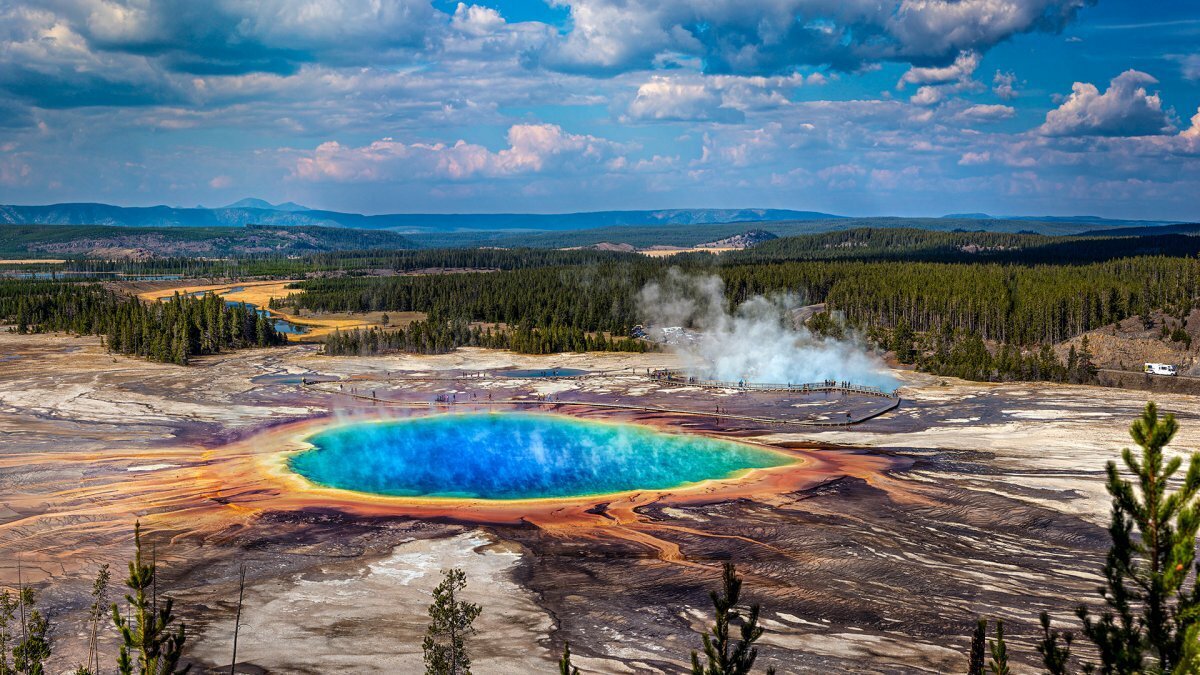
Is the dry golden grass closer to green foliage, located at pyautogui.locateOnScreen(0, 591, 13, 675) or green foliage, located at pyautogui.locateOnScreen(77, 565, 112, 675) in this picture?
green foliage, located at pyautogui.locateOnScreen(77, 565, 112, 675)

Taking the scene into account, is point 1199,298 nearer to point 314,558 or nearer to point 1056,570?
point 1056,570

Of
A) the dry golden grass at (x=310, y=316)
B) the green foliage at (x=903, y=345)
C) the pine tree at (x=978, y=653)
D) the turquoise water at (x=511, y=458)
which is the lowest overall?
the turquoise water at (x=511, y=458)

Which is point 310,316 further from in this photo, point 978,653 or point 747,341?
point 978,653

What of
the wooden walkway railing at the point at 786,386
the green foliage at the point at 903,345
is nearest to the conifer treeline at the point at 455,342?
the wooden walkway railing at the point at 786,386

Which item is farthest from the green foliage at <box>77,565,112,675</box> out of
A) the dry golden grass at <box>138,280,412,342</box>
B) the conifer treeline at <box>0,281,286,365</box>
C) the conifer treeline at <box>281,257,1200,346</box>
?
the conifer treeline at <box>281,257,1200,346</box>

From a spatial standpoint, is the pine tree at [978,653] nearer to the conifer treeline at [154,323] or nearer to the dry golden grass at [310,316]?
the conifer treeline at [154,323]

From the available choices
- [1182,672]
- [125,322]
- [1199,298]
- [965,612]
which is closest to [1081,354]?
[1199,298]
